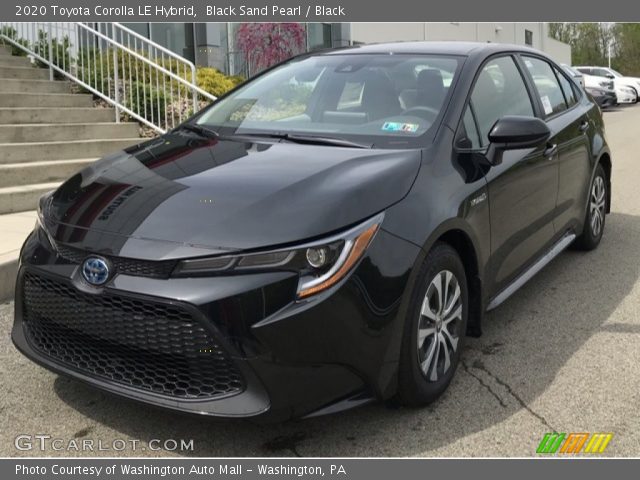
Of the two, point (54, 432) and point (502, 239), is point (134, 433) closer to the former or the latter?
point (54, 432)

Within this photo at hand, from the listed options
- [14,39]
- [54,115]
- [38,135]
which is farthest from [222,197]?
[14,39]

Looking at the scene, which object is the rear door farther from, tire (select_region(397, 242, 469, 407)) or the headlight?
the headlight

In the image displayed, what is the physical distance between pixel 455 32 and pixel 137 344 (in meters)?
28.3

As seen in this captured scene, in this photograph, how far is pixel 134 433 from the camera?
116 inches

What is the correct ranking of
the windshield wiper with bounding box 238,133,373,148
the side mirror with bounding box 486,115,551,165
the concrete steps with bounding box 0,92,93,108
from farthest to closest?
1. the concrete steps with bounding box 0,92,93,108
2. the side mirror with bounding box 486,115,551,165
3. the windshield wiper with bounding box 238,133,373,148

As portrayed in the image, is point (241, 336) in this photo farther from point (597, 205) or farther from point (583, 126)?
point (597, 205)

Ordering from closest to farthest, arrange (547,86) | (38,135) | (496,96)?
(496,96)
(547,86)
(38,135)

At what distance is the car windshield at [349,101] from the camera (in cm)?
356

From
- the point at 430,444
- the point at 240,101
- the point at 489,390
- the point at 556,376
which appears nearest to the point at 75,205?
the point at 240,101

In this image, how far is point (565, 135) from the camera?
4.74 meters

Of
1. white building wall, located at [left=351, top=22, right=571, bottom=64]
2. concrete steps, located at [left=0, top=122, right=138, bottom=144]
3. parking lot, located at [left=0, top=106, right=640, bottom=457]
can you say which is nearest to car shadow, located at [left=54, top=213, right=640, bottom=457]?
parking lot, located at [left=0, top=106, right=640, bottom=457]

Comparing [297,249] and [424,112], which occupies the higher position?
[424,112]

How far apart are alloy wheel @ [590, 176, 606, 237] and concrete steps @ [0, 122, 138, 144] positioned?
560 centimetres

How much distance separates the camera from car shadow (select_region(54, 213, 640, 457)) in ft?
9.41
